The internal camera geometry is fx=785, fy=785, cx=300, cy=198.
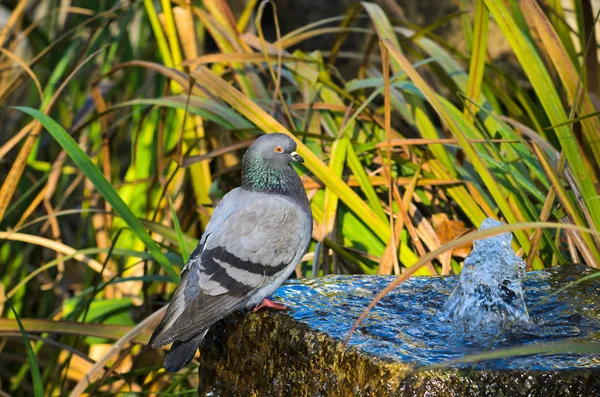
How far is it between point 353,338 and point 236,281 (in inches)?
19.2

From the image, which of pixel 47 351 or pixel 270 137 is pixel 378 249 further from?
pixel 47 351

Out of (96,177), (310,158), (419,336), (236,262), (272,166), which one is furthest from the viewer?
(310,158)

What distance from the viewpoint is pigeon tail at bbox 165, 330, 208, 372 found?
2.00 meters

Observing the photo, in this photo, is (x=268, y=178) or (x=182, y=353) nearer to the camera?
(x=182, y=353)

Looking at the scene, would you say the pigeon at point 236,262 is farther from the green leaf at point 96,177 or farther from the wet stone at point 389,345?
the green leaf at point 96,177

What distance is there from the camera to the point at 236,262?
2.14 meters

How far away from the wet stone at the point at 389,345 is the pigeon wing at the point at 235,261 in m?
0.08

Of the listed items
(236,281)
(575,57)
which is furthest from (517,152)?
Result: (236,281)

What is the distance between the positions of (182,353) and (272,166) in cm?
75

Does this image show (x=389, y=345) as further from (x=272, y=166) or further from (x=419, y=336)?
(x=272, y=166)

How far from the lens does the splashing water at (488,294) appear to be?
1.91 meters

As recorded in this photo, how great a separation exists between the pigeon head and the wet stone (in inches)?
14.5

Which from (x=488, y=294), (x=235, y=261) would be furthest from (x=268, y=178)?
(x=488, y=294)

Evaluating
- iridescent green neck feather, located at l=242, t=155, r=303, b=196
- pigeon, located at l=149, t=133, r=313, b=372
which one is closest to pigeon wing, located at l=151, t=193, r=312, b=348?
pigeon, located at l=149, t=133, r=313, b=372
